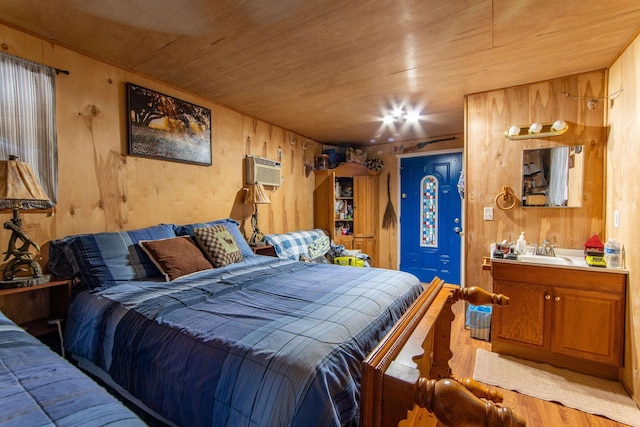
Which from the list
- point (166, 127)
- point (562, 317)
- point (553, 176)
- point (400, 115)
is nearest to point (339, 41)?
point (166, 127)

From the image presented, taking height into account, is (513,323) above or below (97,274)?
below

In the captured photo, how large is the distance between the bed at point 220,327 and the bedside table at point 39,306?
11cm

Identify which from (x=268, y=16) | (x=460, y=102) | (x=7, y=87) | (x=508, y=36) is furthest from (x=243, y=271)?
(x=460, y=102)

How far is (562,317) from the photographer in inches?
87.2

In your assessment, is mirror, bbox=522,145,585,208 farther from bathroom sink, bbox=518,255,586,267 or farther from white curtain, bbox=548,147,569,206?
bathroom sink, bbox=518,255,586,267

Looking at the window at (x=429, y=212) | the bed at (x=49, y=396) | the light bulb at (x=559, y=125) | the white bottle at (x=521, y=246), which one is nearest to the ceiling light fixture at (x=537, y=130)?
the light bulb at (x=559, y=125)

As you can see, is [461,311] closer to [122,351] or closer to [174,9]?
[122,351]

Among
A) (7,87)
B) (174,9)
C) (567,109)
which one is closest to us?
(174,9)

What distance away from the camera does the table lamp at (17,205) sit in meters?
1.60

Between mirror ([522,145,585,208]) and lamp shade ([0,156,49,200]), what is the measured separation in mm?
3567

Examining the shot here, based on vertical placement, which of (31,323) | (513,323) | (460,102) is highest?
(460,102)

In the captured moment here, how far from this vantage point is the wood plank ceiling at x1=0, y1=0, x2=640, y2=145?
1655 mm

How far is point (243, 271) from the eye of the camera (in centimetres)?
226

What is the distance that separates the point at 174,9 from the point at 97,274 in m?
1.63
